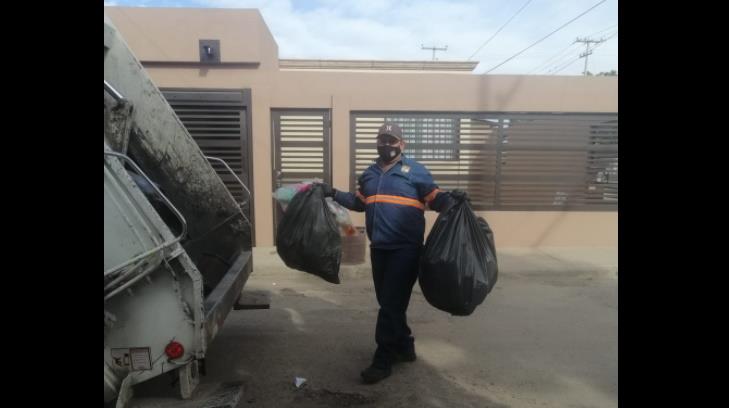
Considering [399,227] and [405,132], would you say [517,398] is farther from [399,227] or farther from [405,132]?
[405,132]

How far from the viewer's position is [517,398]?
8.87 ft

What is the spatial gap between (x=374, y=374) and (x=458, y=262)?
1.00 m

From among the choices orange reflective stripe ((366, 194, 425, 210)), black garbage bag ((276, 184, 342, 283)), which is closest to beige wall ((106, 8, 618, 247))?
black garbage bag ((276, 184, 342, 283))

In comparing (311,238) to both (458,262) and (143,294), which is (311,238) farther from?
(143,294)

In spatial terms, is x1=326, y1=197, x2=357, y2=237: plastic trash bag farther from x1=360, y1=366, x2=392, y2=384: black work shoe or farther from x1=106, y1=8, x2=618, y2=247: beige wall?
x1=360, y1=366, x2=392, y2=384: black work shoe

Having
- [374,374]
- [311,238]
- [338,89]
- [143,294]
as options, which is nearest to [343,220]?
[338,89]

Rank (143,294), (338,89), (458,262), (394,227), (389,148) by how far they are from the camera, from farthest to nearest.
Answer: (338,89) < (389,148) < (394,227) < (458,262) < (143,294)

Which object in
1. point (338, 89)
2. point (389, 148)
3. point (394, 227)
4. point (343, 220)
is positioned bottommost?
point (343, 220)

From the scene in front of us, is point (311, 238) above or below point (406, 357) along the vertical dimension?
above

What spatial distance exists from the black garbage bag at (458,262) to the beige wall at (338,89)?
400cm

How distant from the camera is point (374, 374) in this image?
2832 millimetres

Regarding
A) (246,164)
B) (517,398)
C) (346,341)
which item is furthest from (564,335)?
(246,164)

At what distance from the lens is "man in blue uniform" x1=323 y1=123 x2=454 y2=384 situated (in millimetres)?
2824

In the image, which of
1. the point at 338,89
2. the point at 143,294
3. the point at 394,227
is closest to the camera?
the point at 143,294
